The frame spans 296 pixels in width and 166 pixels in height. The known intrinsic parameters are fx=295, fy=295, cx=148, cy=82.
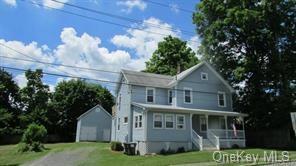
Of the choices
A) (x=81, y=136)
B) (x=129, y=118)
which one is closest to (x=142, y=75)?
(x=129, y=118)

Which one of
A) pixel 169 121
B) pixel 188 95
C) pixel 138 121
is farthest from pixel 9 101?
pixel 169 121

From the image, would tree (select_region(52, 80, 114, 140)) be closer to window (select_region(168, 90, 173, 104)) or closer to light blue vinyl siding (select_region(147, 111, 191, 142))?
window (select_region(168, 90, 173, 104))

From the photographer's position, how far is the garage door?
43.3 metres

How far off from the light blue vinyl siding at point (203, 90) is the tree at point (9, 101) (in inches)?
1119

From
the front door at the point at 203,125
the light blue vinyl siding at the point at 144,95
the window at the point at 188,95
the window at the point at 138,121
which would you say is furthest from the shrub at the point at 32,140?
the front door at the point at 203,125

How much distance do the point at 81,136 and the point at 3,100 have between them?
16623 millimetres

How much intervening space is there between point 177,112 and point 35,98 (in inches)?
1314

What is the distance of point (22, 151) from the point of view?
90.4 feet

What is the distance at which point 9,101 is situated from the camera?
50719 millimetres

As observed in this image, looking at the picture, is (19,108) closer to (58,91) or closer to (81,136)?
(58,91)

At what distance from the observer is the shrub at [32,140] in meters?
28.1

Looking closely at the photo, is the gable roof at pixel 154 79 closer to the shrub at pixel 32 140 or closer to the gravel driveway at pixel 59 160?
the gravel driveway at pixel 59 160

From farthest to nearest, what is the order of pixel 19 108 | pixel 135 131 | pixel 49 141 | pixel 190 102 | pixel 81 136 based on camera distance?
pixel 19 108 < pixel 49 141 < pixel 81 136 < pixel 190 102 < pixel 135 131

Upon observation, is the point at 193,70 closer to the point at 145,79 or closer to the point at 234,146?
the point at 145,79
